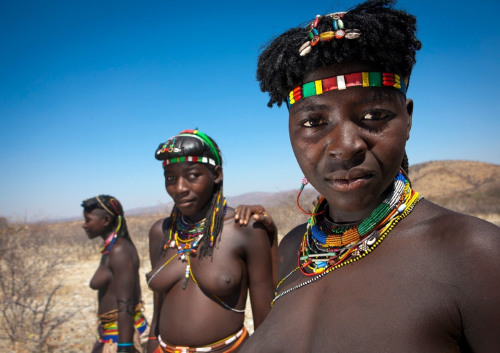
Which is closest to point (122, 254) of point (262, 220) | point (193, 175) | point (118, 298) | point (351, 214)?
point (118, 298)

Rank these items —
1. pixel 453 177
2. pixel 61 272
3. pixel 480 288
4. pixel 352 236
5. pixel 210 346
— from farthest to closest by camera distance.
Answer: pixel 453 177, pixel 61 272, pixel 210 346, pixel 352 236, pixel 480 288

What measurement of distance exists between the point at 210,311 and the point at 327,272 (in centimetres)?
160

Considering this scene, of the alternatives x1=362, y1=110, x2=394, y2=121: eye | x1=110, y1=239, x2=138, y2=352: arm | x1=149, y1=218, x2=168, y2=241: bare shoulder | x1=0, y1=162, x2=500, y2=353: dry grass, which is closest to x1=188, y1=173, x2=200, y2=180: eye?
x1=149, y1=218, x2=168, y2=241: bare shoulder

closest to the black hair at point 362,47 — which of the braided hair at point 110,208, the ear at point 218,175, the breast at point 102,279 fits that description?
the ear at point 218,175

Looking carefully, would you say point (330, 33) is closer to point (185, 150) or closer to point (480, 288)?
point (480, 288)

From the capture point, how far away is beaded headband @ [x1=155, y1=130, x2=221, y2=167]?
2.86m

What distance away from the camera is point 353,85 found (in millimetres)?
1097

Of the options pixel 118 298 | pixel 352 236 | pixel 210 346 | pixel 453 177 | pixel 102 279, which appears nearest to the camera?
pixel 352 236

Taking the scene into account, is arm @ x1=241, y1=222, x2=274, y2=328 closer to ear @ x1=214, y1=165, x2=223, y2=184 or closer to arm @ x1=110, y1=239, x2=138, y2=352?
ear @ x1=214, y1=165, x2=223, y2=184

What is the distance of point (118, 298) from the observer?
139 inches

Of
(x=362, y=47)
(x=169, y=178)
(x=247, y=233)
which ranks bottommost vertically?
(x=247, y=233)

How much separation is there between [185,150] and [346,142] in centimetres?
200

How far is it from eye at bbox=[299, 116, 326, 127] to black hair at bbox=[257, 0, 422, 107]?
6.1 inches

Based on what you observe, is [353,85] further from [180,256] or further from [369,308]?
[180,256]
